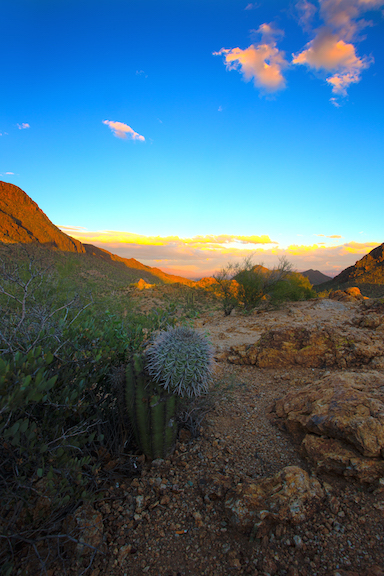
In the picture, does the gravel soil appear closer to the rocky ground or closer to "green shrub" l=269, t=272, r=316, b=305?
the rocky ground

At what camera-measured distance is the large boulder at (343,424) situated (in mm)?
2174

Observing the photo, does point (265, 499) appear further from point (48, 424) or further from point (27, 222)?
Result: point (27, 222)

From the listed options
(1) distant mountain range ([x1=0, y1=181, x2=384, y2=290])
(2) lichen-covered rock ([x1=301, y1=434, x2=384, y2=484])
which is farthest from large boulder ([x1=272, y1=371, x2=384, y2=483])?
(1) distant mountain range ([x1=0, y1=181, x2=384, y2=290])

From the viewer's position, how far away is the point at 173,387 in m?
2.81

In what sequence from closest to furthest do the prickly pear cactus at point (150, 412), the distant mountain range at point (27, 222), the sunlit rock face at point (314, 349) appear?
the prickly pear cactus at point (150, 412) → the sunlit rock face at point (314, 349) → the distant mountain range at point (27, 222)

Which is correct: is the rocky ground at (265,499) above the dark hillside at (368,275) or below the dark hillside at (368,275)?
below

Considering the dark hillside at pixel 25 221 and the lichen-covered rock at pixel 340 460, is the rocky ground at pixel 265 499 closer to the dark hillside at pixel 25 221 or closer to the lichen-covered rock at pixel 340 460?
the lichen-covered rock at pixel 340 460

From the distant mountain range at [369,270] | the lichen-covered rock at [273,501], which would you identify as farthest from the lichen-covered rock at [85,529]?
the distant mountain range at [369,270]

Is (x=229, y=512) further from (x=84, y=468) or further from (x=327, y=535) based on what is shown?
(x=84, y=468)

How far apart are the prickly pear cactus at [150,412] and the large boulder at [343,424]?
134 cm

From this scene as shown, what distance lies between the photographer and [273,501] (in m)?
2.00

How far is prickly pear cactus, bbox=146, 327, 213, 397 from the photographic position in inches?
108

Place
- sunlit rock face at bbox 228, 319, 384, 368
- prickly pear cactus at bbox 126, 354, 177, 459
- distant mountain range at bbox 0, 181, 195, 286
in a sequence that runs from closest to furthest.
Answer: prickly pear cactus at bbox 126, 354, 177, 459 → sunlit rock face at bbox 228, 319, 384, 368 → distant mountain range at bbox 0, 181, 195, 286

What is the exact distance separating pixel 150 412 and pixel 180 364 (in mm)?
561
